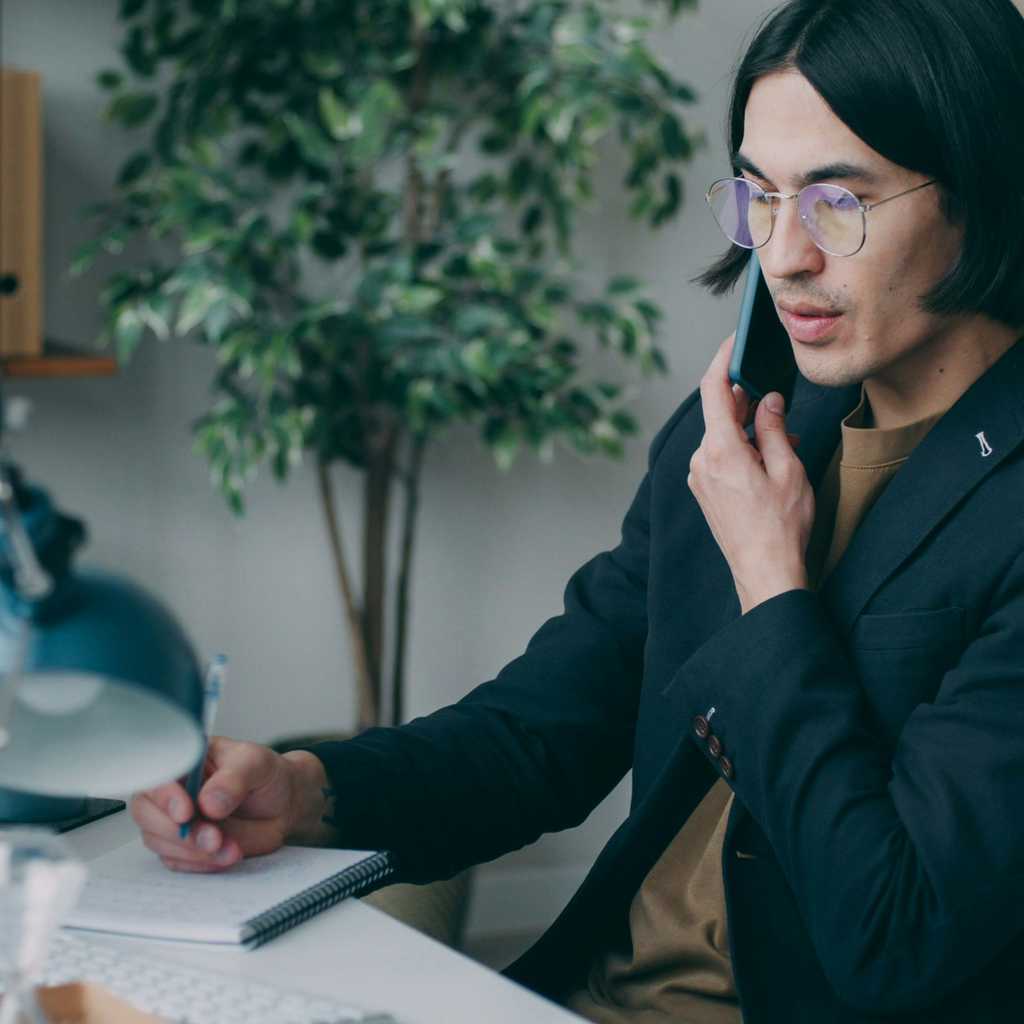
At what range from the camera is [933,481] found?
116cm

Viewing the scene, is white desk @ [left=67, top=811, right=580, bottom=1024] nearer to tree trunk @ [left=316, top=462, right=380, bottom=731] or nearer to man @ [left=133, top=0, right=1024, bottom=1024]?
man @ [left=133, top=0, right=1024, bottom=1024]

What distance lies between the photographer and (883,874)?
100cm

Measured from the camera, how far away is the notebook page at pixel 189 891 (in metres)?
0.99

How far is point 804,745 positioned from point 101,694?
54 centimetres

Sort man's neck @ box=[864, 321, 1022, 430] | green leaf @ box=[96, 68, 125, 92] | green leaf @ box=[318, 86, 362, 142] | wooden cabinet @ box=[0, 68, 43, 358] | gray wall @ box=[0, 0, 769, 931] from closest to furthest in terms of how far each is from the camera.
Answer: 1. man's neck @ box=[864, 321, 1022, 430]
2. wooden cabinet @ box=[0, 68, 43, 358]
3. green leaf @ box=[318, 86, 362, 142]
4. green leaf @ box=[96, 68, 125, 92]
5. gray wall @ box=[0, 0, 769, 931]

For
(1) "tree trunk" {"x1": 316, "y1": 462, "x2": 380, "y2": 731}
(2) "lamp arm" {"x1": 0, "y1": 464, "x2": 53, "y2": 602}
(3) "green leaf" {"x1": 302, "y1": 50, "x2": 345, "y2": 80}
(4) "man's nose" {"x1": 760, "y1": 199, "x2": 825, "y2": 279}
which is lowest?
(1) "tree trunk" {"x1": 316, "y1": 462, "x2": 380, "y2": 731}

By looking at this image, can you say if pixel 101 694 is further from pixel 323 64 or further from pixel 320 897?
pixel 323 64

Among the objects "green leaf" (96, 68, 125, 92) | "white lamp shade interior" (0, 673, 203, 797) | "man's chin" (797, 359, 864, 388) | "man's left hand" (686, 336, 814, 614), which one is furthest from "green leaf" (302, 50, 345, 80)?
"white lamp shade interior" (0, 673, 203, 797)

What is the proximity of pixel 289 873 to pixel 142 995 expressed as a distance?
21 cm

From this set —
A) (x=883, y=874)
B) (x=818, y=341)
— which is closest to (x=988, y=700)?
(x=883, y=874)

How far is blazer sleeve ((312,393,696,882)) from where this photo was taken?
1254 millimetres

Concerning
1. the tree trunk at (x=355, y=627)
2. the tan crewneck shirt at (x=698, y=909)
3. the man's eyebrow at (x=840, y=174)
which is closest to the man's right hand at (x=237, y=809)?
the tan crewneck shirt at (x=698, y=909)

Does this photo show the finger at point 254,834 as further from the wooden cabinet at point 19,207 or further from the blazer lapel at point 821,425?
the wooden cabinet at point 19,207

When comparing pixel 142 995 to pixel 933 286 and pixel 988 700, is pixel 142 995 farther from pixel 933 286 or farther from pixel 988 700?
pixel 933 286
